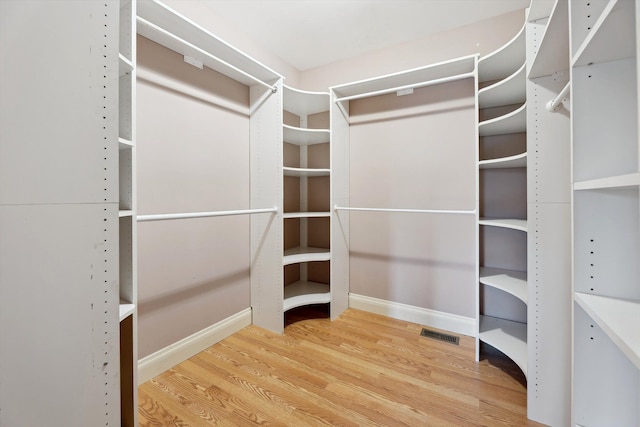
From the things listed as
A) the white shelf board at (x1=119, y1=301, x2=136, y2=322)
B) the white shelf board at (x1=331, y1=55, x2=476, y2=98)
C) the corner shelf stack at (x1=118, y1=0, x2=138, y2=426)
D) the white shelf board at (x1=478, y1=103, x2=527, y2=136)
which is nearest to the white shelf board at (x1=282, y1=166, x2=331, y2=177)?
the white shelf board at (x1=331, y1=55, x2=476, y2=98)

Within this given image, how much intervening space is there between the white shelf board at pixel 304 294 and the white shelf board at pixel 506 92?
2069mm

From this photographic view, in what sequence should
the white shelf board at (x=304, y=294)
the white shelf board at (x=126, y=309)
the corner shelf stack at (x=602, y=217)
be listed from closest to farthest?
1. the corner shelf stack at (x=602, y=217)
2. the white shelf board at (x=126, y=309)
3. the white shelf board at (x=304, y=294)

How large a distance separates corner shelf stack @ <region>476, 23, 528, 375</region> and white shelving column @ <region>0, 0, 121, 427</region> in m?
2.00

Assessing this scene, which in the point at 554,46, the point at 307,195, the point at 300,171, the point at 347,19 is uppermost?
the point at 347,19

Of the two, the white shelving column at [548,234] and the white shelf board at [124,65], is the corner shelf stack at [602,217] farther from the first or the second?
the white shelf board at [124,65]

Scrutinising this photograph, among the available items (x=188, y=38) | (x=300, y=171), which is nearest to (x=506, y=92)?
(x=300, y=171)

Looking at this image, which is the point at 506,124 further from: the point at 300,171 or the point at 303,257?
the point at 303,257

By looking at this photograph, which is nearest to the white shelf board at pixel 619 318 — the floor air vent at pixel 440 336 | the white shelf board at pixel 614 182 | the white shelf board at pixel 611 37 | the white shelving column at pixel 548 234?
the white shelf board at pixel 614 182

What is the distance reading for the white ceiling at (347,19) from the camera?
1893 mm

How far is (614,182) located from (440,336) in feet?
6.24

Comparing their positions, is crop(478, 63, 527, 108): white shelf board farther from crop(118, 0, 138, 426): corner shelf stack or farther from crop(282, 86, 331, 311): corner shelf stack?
crop(118, 0, 138, 426): corner shelf stack

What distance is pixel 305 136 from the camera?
258cm

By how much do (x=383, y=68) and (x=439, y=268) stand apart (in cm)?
196

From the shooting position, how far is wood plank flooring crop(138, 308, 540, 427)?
1.34 meters
